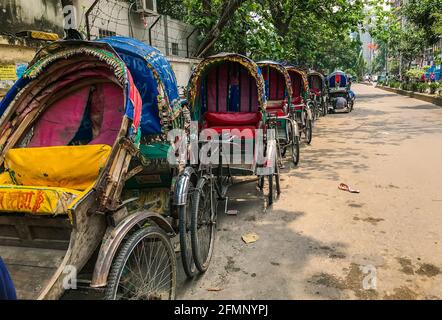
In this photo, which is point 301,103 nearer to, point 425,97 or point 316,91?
point 316,91

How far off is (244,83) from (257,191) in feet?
5.88

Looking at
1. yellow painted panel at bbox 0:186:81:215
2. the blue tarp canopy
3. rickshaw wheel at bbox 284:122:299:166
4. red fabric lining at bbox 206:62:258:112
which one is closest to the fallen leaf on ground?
yellow painted panel at bbox 0:186:81:215

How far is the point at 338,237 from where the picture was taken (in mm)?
4195

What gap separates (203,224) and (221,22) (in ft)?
22.5

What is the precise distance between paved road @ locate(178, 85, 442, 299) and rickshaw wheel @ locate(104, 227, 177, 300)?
0.32 m

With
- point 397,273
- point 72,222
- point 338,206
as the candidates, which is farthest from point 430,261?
point 72,222

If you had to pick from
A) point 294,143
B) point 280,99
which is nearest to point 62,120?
point 294,143

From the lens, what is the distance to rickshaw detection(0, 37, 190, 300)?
2.41m

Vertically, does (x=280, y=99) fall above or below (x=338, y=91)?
above

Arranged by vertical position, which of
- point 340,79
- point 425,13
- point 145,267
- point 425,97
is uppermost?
point 425,13

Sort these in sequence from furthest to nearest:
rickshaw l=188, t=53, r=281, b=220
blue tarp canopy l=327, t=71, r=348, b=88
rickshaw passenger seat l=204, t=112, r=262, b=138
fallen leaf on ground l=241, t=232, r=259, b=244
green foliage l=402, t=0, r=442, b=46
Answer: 1. green foliage l=402, t=0, r=442, b=46
2. blue tarp canopy l=327, t=71, r=348, b=88
3. rickshaw passenger seat l=204, t=112, r=262, b=138
4. rickshaw l=188, t=53, r=281, b=220
5. fallen leaf on ground l=241, t=232, r=259, b=244

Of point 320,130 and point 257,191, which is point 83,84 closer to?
point 257,191

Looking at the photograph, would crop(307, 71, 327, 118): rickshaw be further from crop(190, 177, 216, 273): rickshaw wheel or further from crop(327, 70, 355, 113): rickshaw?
crop(190, 177, 216, 273): rickshaw wheel

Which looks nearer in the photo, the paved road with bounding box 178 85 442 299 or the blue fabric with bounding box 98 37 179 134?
the paved road with bounding box 178 85 442 299
